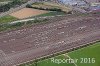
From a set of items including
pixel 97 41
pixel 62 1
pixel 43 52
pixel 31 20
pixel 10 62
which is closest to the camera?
pixel 10 62

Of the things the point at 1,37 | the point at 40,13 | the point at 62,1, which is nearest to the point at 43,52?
the point at 1,37

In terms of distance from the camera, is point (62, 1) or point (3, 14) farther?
point (62, 1)

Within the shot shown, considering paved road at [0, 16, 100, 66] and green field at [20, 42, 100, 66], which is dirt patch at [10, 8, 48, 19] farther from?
green field at [20, 42, 100, 66]

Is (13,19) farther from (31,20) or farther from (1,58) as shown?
(1,58)

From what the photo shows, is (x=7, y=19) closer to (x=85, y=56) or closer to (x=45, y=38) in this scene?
(x=45, y=38)

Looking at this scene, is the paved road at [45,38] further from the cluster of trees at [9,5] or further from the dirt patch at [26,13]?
the cluster of trees at [9,5]

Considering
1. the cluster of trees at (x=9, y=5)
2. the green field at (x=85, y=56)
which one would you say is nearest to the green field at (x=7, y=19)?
the cluster of trees at (x=9, y=5)

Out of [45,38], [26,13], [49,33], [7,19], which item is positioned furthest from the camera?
[26,13]

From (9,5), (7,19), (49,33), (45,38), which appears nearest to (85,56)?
(45,38)

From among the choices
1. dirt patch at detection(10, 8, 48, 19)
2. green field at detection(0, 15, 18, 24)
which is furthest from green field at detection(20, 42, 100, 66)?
dirt patch at detection(10, 8, 48, 19)
